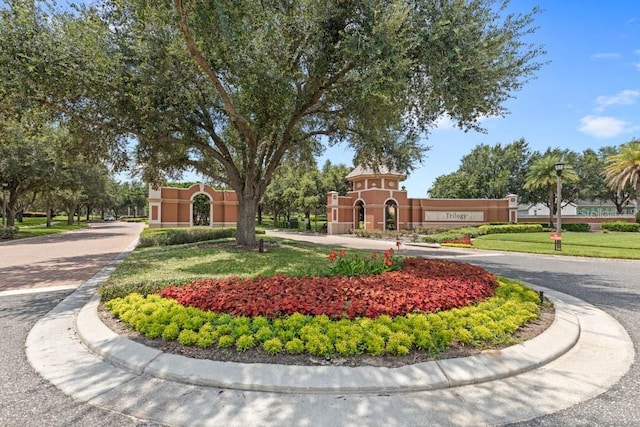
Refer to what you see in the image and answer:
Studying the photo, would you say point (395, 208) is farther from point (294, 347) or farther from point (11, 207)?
point (11, 207)

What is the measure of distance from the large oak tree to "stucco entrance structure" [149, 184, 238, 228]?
16.6 metres

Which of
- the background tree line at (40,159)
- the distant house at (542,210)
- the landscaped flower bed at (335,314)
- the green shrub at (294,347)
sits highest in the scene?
the background tree line at (40,159)

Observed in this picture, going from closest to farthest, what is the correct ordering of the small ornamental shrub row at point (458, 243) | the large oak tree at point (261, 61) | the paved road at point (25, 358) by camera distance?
the paved road at point (25, 358)
the large oak tree at point (261, 61)
the small ornamental shrub row at point (458, 243)

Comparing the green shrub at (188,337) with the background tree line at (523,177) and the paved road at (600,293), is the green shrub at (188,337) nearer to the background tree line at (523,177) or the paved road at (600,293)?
the paved road at (600,293)

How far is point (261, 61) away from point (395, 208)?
1054 inches

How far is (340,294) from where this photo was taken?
5.28m

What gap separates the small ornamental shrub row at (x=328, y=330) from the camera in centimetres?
387

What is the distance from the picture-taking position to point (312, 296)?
515cm

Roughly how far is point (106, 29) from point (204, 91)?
130 inches

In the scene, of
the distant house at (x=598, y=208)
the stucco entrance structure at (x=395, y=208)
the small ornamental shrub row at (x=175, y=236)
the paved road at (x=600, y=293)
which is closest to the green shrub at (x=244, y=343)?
the paved road at (x=600, y=293)

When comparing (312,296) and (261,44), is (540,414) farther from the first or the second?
(261,44)

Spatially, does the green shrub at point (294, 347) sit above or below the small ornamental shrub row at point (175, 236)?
below

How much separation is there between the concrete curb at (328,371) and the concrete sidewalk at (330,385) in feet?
0.03

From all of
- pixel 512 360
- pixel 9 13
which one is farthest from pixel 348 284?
pixel 9 13
